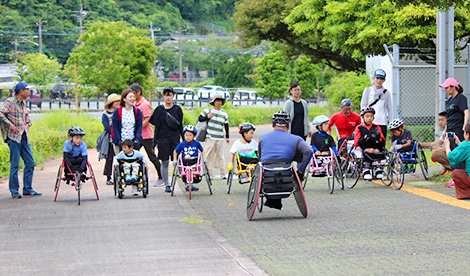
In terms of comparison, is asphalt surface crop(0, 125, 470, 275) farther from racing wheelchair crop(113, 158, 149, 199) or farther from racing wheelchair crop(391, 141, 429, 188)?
racing wheelchair crop(391, 141, 429, 188)

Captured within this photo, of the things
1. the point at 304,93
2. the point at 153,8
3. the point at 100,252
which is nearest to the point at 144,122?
the point at 100,252

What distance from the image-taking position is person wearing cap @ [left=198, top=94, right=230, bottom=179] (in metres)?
13.5

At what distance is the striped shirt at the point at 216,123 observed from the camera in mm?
13602

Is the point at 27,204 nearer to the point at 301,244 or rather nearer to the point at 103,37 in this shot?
the point at 301,244

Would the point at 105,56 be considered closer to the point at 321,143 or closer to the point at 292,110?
the point at 292,110

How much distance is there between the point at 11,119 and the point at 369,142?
6.39 m

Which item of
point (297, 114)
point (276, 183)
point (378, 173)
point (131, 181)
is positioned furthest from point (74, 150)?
point (378, 173)

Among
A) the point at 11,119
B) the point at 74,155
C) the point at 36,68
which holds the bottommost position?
the point at 74,155

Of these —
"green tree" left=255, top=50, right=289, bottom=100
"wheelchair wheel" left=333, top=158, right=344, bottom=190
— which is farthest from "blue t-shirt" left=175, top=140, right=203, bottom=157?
"green tree" left=255, top=50, right=289, bottom=100

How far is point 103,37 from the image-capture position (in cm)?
3656

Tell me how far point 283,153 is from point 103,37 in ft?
94.6

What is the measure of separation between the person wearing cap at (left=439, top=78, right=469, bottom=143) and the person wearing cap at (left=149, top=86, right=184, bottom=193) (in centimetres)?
496

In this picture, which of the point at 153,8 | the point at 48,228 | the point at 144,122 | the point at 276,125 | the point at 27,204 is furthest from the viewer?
the point at 153,8

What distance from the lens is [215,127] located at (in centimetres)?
1370
